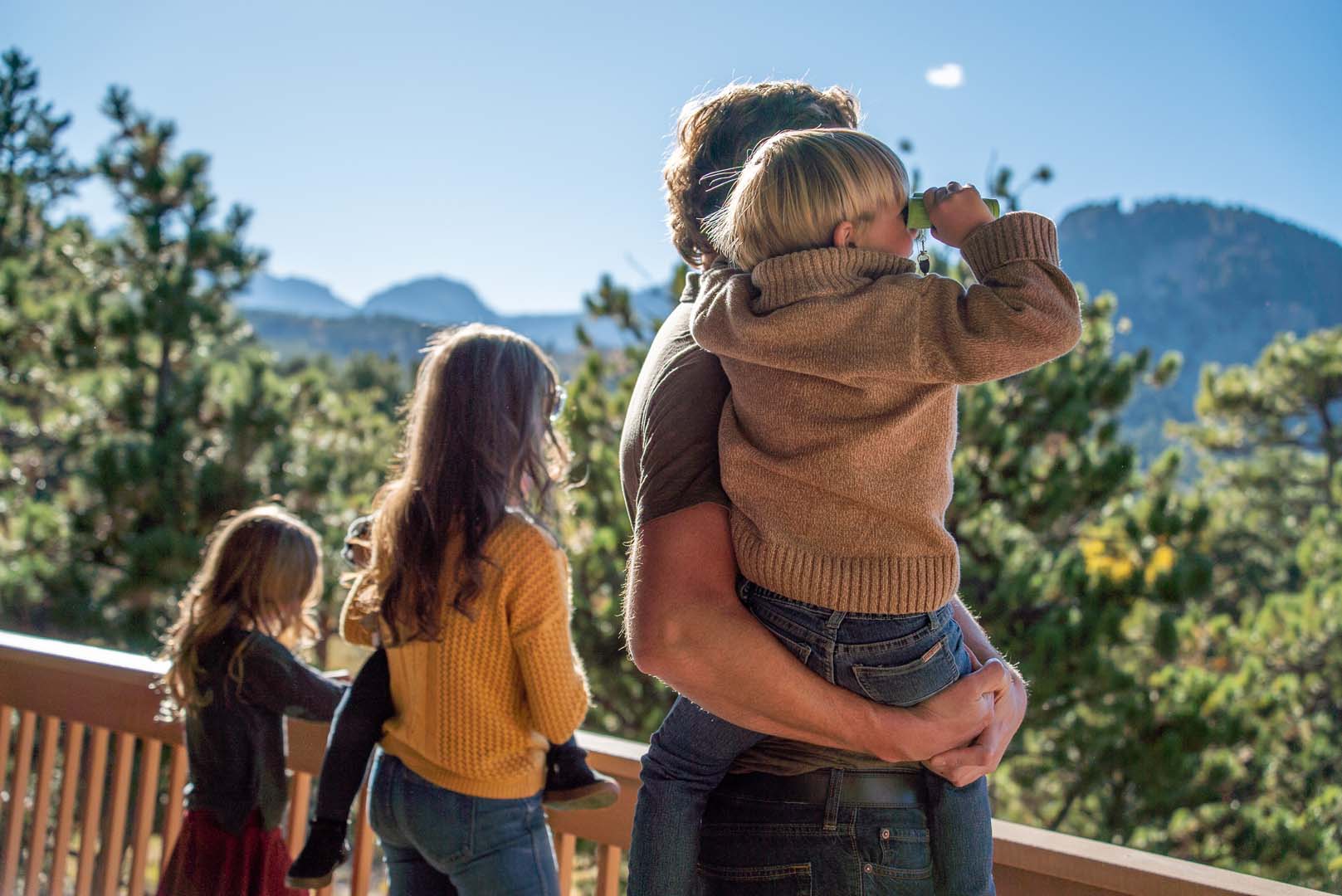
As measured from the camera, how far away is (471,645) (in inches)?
55.4

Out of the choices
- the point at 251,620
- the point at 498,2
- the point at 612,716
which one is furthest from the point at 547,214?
the point at 251,620

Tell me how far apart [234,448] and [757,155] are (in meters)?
6.87

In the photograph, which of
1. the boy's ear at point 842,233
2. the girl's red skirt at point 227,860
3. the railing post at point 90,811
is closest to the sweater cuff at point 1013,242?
the boy's ear at point 842,233

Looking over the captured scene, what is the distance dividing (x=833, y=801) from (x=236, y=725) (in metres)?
1.17

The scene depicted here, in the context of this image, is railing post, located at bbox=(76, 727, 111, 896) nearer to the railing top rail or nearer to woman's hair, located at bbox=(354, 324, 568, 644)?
the railing top rail

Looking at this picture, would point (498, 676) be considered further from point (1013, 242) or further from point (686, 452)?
point (1013, 242)

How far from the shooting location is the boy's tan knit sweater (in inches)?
32.0

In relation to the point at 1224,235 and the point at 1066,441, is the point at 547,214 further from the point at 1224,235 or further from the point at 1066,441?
the point at 1066,441

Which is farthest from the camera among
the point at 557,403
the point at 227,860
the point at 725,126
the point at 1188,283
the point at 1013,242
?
the point at 1188,283

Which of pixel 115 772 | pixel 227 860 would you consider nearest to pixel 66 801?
pixel 115 772

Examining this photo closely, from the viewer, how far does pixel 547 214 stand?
16.2m

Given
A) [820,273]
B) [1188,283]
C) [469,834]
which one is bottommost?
[469,834]

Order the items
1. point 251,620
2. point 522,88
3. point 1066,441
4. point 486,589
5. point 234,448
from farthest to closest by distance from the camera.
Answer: point 522,88, point 234,448, point 1066,441, point 251,620, point 486,589

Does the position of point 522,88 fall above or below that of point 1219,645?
above
